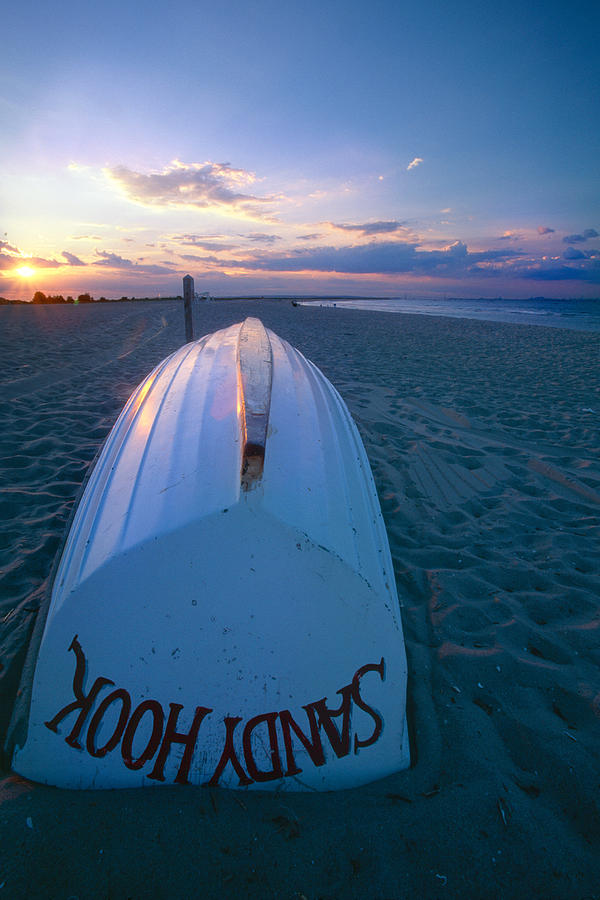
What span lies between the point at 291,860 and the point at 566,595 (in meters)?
1.97

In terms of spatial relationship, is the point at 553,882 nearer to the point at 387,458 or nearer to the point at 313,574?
the point at 313,574

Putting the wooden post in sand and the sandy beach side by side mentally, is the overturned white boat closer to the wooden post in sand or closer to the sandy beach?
the sandy beach

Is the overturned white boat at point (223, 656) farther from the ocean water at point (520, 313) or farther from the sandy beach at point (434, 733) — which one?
the ocean water at point (520, 313)

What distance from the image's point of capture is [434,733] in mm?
1570

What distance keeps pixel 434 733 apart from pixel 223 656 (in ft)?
3.07

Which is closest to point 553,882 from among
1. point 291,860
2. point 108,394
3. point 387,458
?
point 291,860

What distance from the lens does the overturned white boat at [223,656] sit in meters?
1.31

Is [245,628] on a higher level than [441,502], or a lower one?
higher

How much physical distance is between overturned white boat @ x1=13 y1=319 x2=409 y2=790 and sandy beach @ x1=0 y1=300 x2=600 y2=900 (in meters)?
0.10

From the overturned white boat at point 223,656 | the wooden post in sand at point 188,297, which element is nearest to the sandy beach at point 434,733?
the overturned white boat at point 223,656

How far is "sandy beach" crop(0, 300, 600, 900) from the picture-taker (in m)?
1.15

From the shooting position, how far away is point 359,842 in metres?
1.22

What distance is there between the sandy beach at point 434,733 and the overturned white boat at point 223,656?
10 cm

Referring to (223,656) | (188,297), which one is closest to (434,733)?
(223,656)
